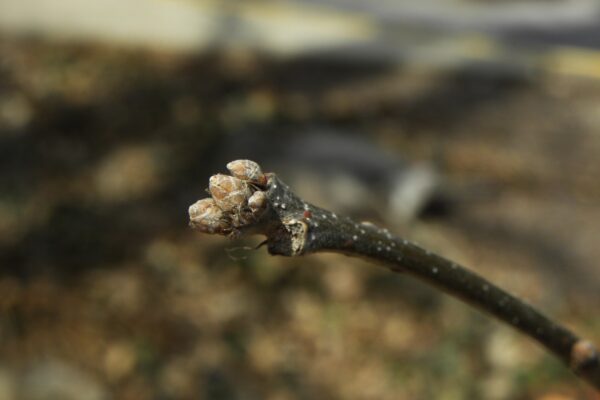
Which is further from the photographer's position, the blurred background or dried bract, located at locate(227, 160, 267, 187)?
the blurred background

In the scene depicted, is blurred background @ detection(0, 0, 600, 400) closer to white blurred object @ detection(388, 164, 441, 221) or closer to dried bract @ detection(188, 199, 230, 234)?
white blurred object @ detection(388, 164, 441, 221)

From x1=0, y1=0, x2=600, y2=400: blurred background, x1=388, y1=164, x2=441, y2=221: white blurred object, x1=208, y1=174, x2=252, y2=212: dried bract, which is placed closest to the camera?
x1=208, y1=174, x2=252, y2=212: dried bract

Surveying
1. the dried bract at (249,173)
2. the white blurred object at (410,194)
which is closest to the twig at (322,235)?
the dried bract at (249,173)

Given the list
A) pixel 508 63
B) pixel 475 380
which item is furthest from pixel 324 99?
pixel 475 380

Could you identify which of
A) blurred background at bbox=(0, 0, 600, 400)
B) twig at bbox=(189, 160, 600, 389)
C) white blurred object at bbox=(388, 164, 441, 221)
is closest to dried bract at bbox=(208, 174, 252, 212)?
twig at bbox=(189, 160, 600, 389)

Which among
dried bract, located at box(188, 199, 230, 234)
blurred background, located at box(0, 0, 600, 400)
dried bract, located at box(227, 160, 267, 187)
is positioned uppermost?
blurred background, located at box(0, 0, 600, 400)

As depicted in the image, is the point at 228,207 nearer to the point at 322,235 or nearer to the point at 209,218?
the point at 209,218

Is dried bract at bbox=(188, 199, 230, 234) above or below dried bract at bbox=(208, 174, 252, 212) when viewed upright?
below
